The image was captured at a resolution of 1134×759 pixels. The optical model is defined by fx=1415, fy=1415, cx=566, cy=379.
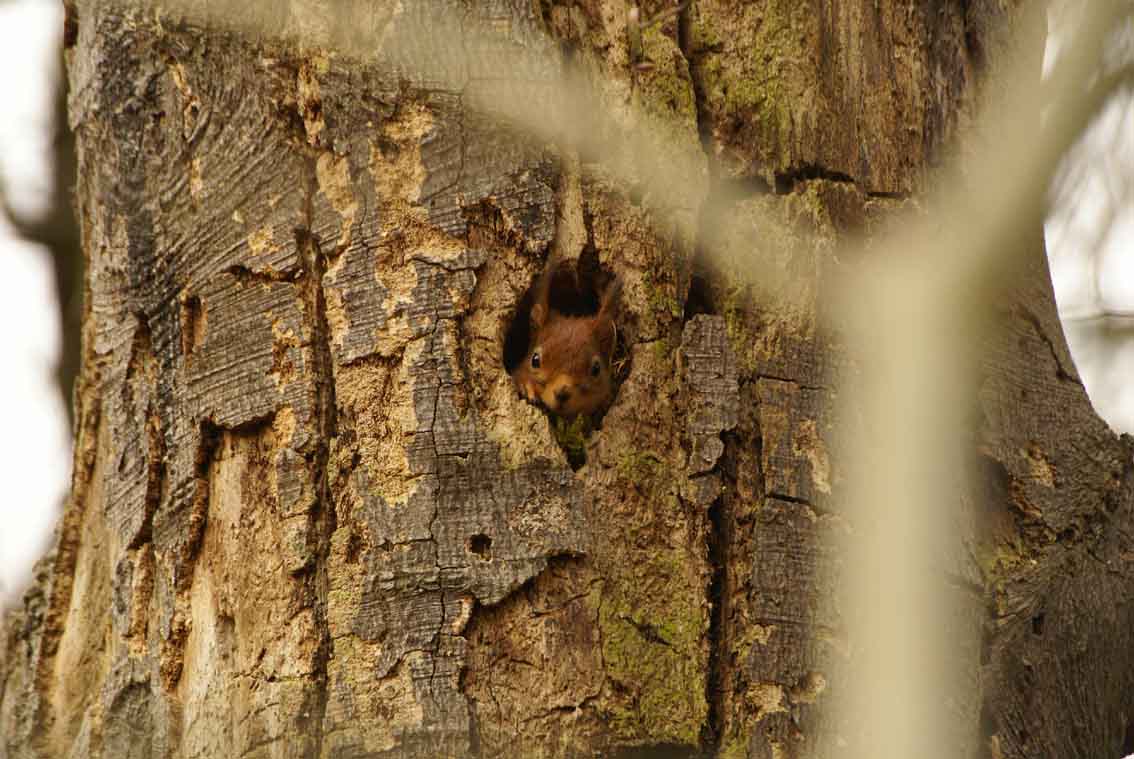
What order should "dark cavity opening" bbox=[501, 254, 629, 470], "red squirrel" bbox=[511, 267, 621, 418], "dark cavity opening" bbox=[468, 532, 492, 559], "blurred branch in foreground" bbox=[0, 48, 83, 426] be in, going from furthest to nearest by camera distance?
"blurred branch in foreground" bbox=[0, 48, 83, 426], "red squirrel" bbox=[511, 267, 621, 418], "dark cavity opening" bbox=[501, 254, 629, 470], "dark cavity opening" bbox=[468, 532, 492, 559]

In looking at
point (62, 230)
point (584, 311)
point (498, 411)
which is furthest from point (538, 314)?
point (62, 230)

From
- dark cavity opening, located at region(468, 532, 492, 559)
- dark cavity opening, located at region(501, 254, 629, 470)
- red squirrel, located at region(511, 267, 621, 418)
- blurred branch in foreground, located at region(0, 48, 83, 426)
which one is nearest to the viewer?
dark cavity opening, located at region(468, 532, 492, 559)

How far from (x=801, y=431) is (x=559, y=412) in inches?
22.2

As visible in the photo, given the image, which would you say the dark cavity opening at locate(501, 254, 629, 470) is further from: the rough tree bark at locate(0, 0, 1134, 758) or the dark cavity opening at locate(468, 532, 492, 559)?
the dark cavity opening at locate(468, 532, 492, 559)

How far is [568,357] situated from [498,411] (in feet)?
1.90

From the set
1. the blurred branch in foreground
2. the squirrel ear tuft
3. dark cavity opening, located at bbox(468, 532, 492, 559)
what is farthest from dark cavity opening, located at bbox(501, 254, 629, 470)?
the blurred branch in foreground

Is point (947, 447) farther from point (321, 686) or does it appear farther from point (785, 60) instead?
point (321, 686)

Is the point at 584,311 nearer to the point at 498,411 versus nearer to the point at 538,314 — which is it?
the point at 538,314

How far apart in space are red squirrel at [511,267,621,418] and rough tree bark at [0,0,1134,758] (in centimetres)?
11

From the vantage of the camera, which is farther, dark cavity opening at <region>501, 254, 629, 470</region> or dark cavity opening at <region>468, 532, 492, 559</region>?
dark cavity opening at <region>501, 254, 629, 470</region>

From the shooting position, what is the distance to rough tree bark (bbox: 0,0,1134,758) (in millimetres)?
2145

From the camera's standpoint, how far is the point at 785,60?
7.82 ft

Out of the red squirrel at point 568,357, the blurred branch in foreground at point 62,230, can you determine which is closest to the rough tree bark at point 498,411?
the red squirrel at point 568,357

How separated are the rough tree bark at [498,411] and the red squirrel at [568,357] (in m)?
0.11
